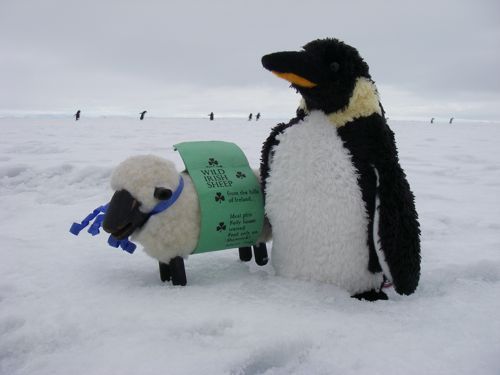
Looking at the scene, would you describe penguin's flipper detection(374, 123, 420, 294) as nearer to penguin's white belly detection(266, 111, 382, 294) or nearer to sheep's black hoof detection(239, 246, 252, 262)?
penguin's white belly detection(266, 111, 382, 294)

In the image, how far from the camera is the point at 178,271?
1438mm

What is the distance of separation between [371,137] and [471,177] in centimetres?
300

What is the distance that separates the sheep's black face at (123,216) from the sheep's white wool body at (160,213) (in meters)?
0.02

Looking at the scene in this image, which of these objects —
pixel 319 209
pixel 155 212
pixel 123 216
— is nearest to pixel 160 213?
pixel 155 212

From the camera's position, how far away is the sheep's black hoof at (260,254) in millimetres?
1662

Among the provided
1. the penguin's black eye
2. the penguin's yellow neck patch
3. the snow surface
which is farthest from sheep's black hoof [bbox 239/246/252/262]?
the penguin's black eye

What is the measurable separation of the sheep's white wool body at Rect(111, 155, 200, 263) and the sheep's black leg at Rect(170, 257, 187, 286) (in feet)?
0.07

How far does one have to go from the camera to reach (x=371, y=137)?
4.49ft

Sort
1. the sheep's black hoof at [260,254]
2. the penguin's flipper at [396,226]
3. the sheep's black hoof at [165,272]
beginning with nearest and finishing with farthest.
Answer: the penguin's flipper at [396,226] < the sheep's black hoof at [165,272] < the sheep's black hoof at [260,254]

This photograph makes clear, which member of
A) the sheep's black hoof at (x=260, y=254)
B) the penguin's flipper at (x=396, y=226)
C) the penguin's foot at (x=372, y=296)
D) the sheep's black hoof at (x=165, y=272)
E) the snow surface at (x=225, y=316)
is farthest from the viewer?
the sheep's black hoof at (x=260, y=254)

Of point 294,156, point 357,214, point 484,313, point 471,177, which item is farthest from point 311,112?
point 471,177

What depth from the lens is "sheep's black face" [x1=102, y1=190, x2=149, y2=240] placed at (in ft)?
4.34

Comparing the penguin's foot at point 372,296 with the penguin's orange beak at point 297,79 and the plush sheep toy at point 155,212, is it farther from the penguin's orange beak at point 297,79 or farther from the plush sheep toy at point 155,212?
the penguin's orange beak at point 297,79

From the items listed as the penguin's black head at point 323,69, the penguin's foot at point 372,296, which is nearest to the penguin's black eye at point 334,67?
the penguin's black head at point 323,69
